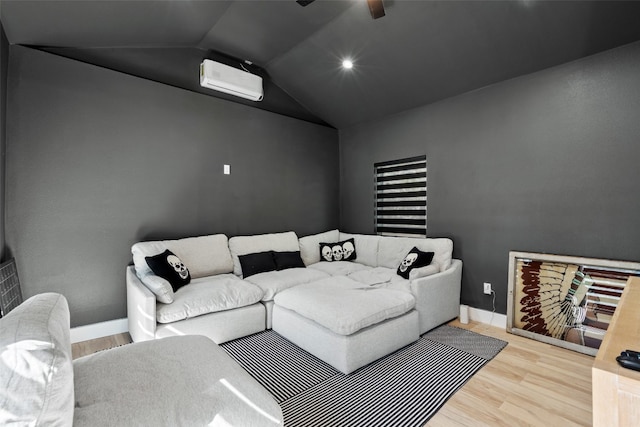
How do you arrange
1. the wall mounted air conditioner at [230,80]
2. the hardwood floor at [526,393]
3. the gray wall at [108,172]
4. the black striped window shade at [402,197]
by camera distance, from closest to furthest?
the hardwood floor at [526,393] < the gray wall at [108,172] < the wall mounted air conditioner at [230,80] < the black striped window shade at [402,197]

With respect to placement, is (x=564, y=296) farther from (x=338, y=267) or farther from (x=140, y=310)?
(x=140, y=310)

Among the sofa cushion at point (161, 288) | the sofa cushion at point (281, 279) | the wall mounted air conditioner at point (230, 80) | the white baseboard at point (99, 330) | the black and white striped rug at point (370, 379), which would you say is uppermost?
the wall mounted air conditioner at point (230, 80)

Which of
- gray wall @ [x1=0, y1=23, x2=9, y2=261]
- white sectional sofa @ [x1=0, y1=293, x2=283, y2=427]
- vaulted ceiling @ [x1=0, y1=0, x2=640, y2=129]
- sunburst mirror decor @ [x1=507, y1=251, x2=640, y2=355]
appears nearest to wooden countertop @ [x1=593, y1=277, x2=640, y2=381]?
white sectional sofa @ [x1=0, y1=293, x2=283, y2=427]

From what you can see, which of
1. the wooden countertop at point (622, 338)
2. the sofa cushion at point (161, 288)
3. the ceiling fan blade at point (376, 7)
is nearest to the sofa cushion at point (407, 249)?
the wooden countertop at point (622, 338)

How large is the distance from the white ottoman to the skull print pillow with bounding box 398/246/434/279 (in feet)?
1.60

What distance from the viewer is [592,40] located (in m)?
2.45

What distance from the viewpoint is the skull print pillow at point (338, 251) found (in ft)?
13.6

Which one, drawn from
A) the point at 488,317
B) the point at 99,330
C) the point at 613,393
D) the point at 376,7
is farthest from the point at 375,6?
the point at 99,330

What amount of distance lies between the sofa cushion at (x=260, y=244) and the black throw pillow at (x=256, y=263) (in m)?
0.11

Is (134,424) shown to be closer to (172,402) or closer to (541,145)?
(172,402)

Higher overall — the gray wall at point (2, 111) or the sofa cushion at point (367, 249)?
the gray wall at point (2, 111)

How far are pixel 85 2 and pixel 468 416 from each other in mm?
3981

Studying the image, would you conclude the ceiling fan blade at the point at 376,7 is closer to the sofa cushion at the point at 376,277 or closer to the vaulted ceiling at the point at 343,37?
the vaulted ceiling at the point at 343,37

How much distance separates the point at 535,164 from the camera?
2902 mm
